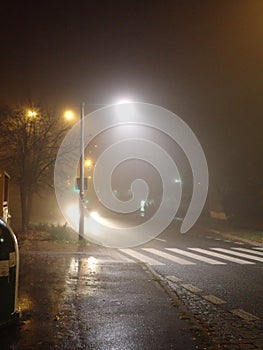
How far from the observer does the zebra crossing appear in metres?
15.0

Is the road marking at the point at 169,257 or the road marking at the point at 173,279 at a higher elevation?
the road marking at the point at 169,257

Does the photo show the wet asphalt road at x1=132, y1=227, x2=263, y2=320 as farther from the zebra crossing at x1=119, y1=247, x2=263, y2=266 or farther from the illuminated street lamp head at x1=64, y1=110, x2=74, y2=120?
the illuminated street lamp head at x1=64, y1=110, x2=74, y2=120

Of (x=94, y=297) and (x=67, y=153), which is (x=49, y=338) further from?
(x=67, y=153)

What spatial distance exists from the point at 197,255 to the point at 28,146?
11907 millimetres

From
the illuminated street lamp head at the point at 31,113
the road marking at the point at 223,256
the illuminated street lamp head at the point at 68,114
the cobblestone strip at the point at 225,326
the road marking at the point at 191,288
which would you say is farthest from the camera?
the illuminated street lamp head at the point at 68,114

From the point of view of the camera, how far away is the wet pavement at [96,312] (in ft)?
18.9

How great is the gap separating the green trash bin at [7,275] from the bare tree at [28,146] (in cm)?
1732

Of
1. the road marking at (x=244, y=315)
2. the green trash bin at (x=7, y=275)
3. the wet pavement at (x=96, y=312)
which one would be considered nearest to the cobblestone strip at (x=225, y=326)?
the road marking at (x=244, y=315)

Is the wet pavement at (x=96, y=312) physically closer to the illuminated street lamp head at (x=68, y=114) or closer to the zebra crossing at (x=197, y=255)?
the zebra crossing at (x=197, y=255)

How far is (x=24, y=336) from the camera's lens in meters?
5.86

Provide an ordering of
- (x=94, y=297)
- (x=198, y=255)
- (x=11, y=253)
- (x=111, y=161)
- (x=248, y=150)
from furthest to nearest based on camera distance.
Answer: (x=111, y=161)
(x=248, y=150)
(x=198, y=255)
(x=94, y=297)
(x=11, y=253)

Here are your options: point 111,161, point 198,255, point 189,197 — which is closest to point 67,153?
point 198,255

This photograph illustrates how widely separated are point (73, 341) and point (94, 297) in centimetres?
274

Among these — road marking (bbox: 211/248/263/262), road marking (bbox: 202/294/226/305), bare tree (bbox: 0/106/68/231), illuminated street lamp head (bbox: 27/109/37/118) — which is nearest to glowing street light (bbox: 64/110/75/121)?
bare tree (bbox: 0/106/68/231)
